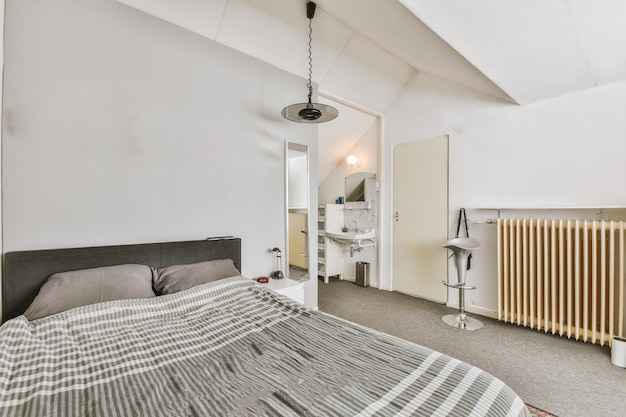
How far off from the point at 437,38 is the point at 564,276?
2451mm

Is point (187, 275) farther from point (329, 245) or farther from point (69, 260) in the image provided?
point (329, 245)

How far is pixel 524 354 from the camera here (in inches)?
92.3

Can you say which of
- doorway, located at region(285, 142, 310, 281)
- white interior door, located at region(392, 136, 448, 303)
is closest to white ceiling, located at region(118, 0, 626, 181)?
doorway, located at region(285, 142, 310, 281)

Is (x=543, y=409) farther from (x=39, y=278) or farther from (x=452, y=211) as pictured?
(x=39, y=278)

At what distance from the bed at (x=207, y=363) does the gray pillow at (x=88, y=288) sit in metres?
0.03

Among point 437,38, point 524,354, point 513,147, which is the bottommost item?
point 524,354

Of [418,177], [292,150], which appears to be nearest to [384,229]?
[418,177]

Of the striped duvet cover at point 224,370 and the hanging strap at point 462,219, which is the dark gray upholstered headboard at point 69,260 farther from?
the hanging strap at point 462,219

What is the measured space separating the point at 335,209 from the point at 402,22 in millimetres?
2969

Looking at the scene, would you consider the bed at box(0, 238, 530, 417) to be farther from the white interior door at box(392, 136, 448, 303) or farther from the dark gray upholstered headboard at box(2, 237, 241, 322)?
the white interior door at box(392, 136, 448, 303)

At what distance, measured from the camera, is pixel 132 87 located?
2.12 meters

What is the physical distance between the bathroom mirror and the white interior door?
0.43 m

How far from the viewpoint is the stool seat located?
9.54ft

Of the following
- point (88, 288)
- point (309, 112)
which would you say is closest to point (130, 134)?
point (88, 288)
